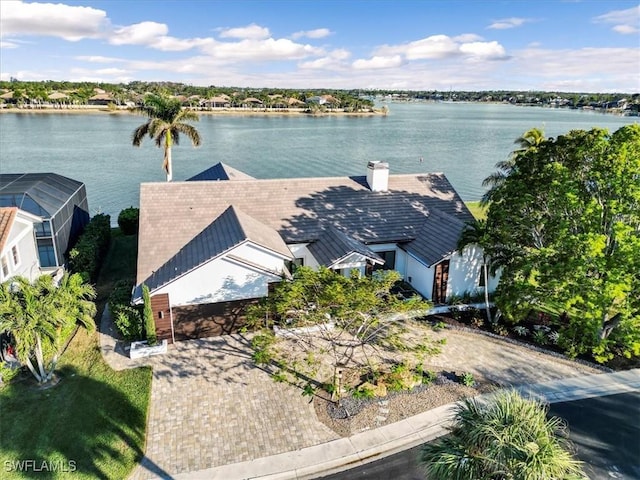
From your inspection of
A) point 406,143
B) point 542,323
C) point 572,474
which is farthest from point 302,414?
point 406,143

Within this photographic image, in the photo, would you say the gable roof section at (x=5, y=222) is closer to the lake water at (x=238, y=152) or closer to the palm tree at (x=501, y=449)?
the palm tree at (x=501, y=449)

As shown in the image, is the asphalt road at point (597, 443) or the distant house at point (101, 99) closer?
the asphalt road at point (597, 443)

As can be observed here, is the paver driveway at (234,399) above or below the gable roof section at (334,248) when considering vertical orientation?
below

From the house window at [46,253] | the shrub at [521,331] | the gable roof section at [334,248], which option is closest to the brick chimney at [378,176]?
the gable roof section at [334,248]

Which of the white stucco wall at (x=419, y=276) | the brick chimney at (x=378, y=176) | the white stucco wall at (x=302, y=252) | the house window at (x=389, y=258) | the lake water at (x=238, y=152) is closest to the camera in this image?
the white stucco wall at (x=419, y=276)

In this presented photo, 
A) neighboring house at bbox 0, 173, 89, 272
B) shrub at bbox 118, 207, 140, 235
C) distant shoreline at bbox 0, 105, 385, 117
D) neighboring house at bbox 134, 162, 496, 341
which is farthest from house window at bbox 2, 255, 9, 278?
distant shoreline at bbox 0, 105, 385, 117

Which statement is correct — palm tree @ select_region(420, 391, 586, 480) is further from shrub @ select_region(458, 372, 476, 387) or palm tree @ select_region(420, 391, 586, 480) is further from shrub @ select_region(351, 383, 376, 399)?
shrub @ select_region(458, 372, 476, 387)

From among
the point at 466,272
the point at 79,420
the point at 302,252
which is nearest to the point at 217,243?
the point at 302,252

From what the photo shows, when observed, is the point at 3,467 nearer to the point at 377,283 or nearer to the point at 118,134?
the point at 377,283
